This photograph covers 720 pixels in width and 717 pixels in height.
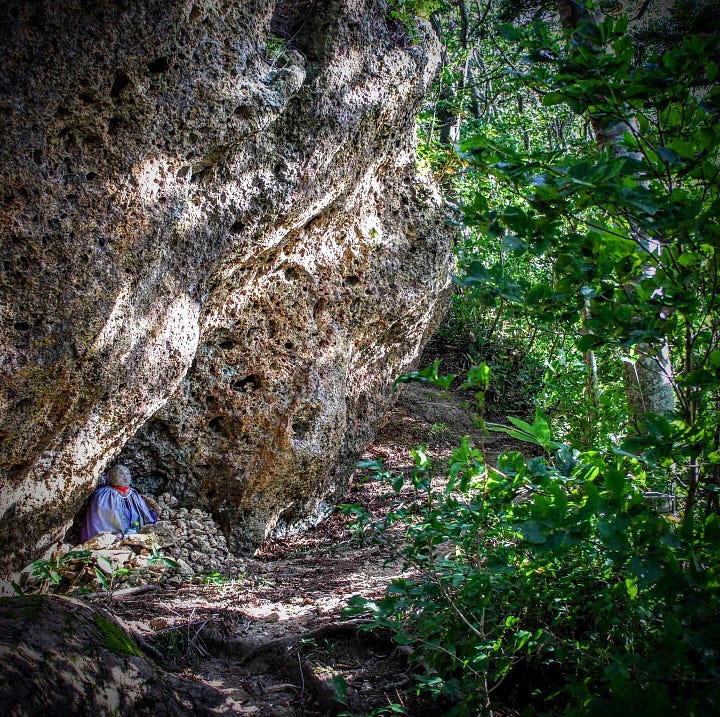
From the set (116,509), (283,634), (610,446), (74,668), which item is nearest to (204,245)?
(116,509)

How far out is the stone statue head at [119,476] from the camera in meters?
4.96

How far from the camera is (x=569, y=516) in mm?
1436

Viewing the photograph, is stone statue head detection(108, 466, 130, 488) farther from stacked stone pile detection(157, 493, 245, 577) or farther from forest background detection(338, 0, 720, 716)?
forest background detection(338, 0, 720, 716)

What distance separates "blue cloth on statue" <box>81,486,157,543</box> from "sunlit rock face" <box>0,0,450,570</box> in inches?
16.6

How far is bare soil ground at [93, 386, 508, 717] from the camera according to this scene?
8.65ft

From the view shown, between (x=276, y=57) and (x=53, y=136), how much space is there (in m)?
1.87

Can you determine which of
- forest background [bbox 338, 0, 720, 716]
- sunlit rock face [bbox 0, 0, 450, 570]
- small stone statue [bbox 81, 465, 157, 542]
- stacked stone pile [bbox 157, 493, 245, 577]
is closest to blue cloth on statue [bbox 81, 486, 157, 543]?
small stone statue [bbox 81, 465, 157, 542]

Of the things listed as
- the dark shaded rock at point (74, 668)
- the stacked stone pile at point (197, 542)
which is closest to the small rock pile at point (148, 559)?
the stacked stone pile at point (197, 542)

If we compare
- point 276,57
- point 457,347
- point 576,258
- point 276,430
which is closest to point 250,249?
point 276,57

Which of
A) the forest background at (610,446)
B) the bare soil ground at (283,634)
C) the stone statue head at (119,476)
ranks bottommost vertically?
the bare soil ground at (283,634)

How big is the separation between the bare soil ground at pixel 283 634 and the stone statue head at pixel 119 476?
1.10 meters

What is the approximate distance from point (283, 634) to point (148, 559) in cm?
167

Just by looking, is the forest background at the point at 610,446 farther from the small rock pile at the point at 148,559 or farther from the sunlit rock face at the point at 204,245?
the small rock pile at the point at 148,559

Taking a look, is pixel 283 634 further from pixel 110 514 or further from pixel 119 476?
pixel 119 476
